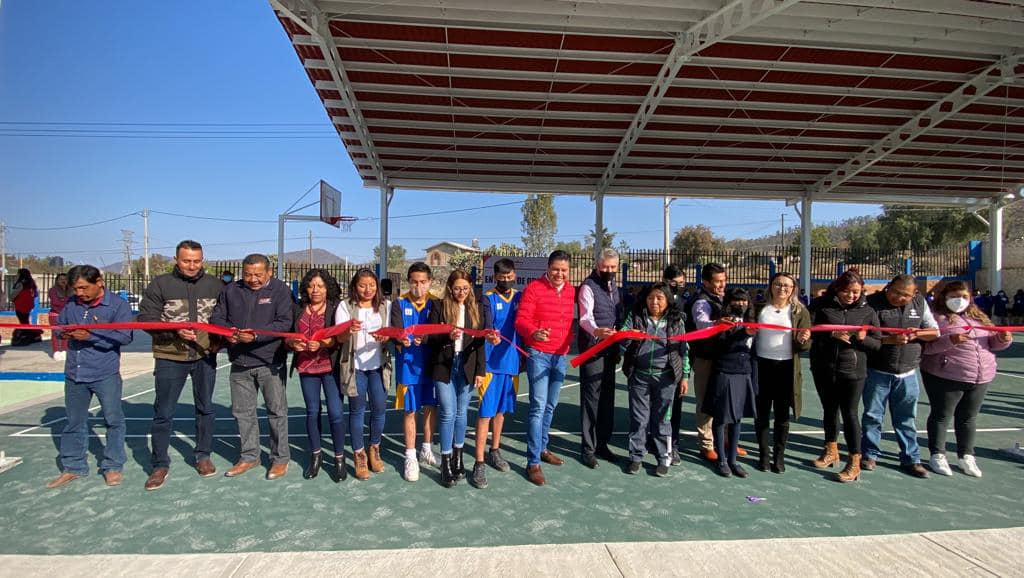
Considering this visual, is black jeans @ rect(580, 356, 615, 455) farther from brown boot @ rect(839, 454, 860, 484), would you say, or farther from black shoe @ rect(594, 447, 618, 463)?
brown boot @ rect(839, 454, 860, 484)

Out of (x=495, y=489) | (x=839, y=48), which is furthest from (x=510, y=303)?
(x=839, y=48)

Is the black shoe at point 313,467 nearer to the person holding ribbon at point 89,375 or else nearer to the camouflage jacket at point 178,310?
the camouflage jacket at point 178,310

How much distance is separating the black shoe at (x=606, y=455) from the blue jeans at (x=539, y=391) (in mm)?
610

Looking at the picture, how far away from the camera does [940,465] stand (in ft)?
14.7

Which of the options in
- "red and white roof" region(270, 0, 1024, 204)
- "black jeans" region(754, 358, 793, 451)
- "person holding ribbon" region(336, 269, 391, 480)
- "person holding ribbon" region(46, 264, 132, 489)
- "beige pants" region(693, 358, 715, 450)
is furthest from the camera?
"red and white roof" region(270, 0, 1024, 204)

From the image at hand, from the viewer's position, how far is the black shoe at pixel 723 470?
4.38 m

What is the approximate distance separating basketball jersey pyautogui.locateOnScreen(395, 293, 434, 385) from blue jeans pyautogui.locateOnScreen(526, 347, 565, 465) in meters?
0.84

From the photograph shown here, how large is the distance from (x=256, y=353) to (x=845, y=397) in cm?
473

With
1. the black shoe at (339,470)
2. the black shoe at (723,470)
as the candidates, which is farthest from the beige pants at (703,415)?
the black shoe at (339,470)

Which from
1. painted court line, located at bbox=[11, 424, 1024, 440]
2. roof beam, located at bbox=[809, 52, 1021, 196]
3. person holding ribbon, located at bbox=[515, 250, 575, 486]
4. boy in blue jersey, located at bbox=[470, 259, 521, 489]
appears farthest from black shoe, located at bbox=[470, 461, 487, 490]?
roof beam, located at bbox=[809, 52, 1021, 196]

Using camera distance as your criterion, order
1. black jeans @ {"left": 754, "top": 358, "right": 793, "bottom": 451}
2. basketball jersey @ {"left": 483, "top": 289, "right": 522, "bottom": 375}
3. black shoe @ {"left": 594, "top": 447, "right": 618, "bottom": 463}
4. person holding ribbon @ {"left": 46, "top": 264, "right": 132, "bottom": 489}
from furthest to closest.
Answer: black shoe @ {"left": 594, "top": 447, "right": 618, "bottom": 463} → black jeans @ {"left": 754, "top": 358, "right": 793, "bottom": 451} → basketball jersey @ {"left": 483, "top": 289, "right": 522, "bottom": 375} → person holding ribbon @ {"left": 46, "top": 264, "right": 132, "bottom": 489}

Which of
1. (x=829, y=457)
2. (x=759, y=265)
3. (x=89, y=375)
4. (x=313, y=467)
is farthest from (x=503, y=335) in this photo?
(x=759, y=265)

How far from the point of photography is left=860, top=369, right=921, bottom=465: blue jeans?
449 centimetres

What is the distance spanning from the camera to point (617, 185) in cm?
1691
